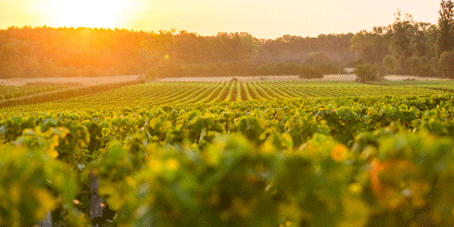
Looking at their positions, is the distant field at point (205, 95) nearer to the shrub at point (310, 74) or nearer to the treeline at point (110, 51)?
the shrub at point (310, 74)

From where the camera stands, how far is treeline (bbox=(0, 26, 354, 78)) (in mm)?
121188

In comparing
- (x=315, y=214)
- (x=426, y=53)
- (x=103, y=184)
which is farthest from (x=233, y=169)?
(x=426, y=53)

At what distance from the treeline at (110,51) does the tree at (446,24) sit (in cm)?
4245

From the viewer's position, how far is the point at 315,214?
7.50 feet

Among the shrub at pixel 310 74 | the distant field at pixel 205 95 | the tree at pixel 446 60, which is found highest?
the tree at pixel 446 60

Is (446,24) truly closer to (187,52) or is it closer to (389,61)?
(389,61)

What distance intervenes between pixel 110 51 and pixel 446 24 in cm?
11743

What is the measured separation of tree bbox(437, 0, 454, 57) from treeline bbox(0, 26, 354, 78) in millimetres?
42446

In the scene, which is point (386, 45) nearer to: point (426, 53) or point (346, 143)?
point (426, 53)

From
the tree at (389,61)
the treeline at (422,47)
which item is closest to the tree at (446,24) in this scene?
the treeline at (422,47)

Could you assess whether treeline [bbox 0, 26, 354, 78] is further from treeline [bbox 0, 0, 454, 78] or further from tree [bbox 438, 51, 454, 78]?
tree [bbox 438, 51, 454, 78]

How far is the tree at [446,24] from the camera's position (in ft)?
316

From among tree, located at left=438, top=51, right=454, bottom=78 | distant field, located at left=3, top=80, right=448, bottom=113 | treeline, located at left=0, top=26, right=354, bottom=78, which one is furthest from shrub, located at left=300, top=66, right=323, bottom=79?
distant field, located at left=3, top=80, right=448, bottom=113

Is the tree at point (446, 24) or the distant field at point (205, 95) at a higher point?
the tree at point (446, 24)
